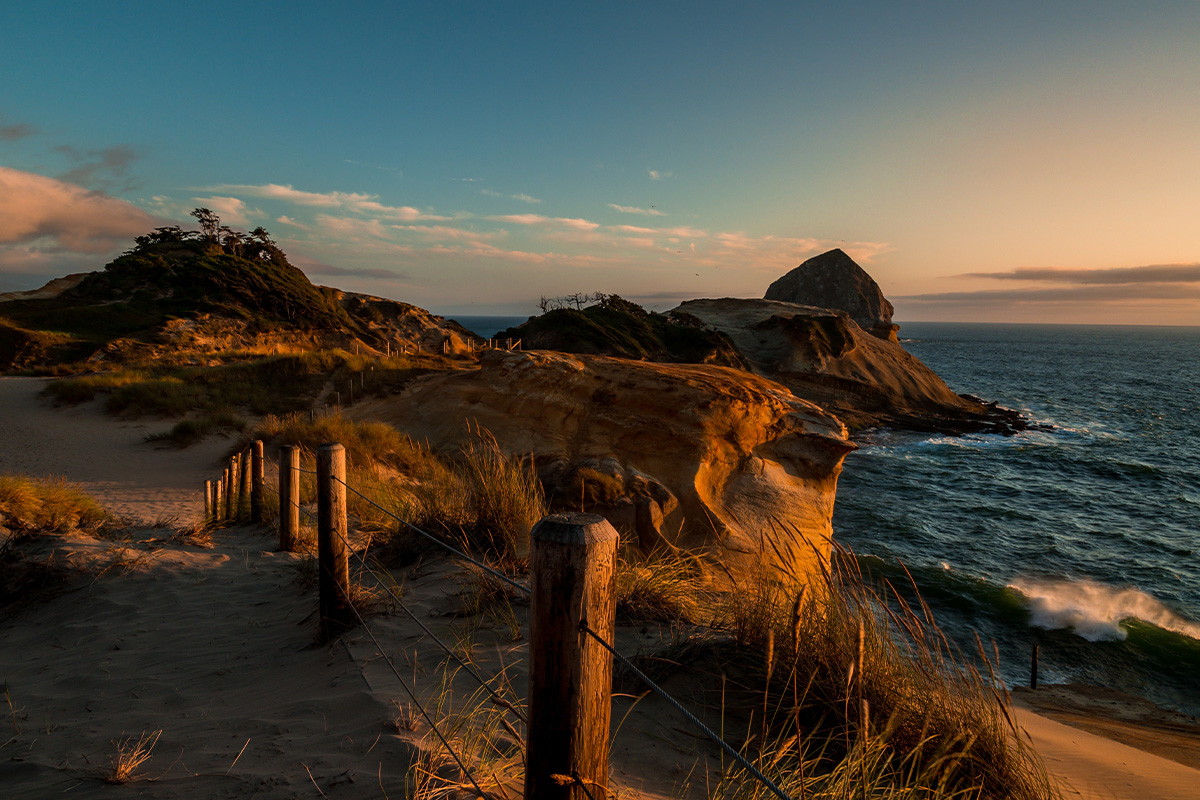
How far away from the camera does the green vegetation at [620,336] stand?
25.8m

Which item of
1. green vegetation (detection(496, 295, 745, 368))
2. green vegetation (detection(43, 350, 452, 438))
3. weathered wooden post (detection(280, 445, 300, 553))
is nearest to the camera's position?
weathered wooden post (detection(280, 445, 300, 553))

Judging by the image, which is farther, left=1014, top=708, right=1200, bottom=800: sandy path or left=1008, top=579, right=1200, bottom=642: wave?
left=1008, top=579, right=1200, bottom=642: wave

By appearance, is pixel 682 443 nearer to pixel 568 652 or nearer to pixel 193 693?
pixel 193 693

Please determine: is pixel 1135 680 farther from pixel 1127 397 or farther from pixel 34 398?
pixel 1127 397

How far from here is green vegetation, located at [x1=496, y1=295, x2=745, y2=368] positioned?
84.5 ft

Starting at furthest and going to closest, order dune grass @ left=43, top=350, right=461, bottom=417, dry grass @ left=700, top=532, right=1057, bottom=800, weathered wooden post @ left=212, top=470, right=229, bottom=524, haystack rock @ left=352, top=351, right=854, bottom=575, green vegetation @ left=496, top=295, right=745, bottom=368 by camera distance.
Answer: green vegetation @ left=496, top=295, right=745, bottom=368, dune grass @ left=43, top=350, right=461, bottom=417, haystack rock @ left=352, top=351, right=854, bottom=575, weathered wooden post @ left=212, top=470, right=229, bottom=524, dry grass @ left=700, top=532, right=1057, bottom=800

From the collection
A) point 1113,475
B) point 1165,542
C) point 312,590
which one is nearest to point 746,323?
point 1113,475

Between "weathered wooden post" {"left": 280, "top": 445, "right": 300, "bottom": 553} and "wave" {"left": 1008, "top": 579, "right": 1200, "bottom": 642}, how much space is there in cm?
1255

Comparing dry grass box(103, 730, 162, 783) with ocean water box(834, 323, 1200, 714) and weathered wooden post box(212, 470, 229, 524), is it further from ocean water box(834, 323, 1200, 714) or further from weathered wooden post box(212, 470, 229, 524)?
weathered wooden post box(212, 470, 229, 524)

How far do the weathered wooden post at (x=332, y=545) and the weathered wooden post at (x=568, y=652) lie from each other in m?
2.69

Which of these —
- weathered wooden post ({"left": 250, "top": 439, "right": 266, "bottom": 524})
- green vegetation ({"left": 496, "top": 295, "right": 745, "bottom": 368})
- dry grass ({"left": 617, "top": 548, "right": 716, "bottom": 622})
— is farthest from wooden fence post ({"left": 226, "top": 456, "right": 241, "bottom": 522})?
green vegetation ({"left": 496, "top": 295, "right": 745, "bottom": 368})

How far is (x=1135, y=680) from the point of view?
914cm

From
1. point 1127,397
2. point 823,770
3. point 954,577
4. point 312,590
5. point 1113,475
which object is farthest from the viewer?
point 1127,397

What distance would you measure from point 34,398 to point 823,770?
21.4m
